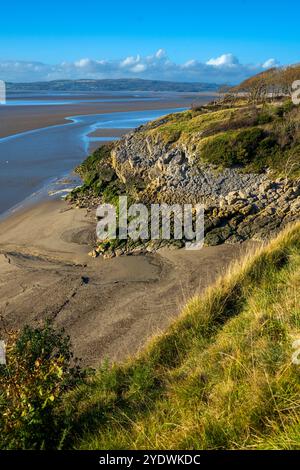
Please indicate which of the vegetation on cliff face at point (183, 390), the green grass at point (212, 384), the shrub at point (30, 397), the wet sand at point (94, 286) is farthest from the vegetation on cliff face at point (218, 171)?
the shrub at point (30, 397)

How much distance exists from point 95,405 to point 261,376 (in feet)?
6.12

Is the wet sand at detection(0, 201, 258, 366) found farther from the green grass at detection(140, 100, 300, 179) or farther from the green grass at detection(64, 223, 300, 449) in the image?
the green grass at detection(140, 100, 300, 179)

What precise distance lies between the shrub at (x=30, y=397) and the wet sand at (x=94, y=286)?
2.92 m

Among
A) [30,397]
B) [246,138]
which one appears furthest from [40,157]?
[30,397]

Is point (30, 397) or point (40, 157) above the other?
point (40, 157)

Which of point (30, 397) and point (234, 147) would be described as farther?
point (234, 147)

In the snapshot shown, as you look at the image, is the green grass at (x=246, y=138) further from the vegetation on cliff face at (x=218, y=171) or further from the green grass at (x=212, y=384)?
the green grass at (x=212, y=384)

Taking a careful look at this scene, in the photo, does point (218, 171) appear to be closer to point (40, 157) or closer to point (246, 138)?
point (246, 138)

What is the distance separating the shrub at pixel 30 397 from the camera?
12.4 ft

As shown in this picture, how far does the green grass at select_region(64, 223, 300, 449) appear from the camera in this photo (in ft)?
11.5

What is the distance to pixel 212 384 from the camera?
432 cm

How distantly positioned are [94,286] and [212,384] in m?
7.36

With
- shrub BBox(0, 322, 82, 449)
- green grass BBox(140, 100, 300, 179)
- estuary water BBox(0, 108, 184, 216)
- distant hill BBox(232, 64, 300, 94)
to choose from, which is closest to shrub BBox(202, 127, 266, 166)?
green grass BBox(140, 100, 300, 179)
